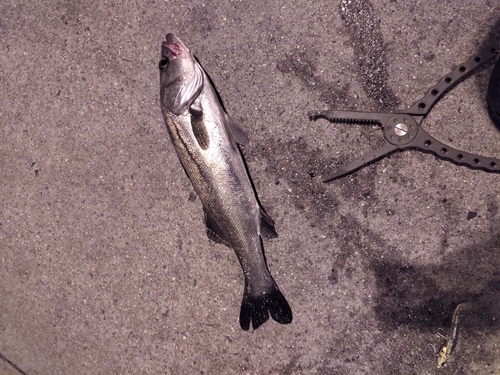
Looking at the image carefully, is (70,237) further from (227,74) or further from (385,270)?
(385,270)

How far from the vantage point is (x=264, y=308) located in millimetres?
2730

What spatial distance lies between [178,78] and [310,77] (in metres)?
0.95

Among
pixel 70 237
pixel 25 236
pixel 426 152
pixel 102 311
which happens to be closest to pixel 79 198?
pixel 70 237

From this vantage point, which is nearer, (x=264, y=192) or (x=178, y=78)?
(x=178, y=78)

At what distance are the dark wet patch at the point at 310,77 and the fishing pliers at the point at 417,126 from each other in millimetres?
149

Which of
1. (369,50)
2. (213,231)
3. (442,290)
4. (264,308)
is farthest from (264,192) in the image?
(442,290)

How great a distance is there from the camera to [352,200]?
2.74 meters

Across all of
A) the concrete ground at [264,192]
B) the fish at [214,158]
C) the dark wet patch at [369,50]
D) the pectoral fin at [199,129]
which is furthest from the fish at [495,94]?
the pectoral fin at [199,129]

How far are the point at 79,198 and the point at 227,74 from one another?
1.68 metres

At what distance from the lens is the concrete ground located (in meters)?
2.59

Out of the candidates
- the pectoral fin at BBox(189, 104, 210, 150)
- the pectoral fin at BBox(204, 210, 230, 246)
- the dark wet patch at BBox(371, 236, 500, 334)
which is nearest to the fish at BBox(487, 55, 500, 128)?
the dark wet patch at BBox(371, 236, 500, 334)

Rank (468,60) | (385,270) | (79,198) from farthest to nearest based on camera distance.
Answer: (79,198)
(385,270)
(468,60)

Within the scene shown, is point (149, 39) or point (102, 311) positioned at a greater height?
point (149, 39)

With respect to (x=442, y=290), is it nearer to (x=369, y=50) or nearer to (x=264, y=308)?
(x=264, y=308)
